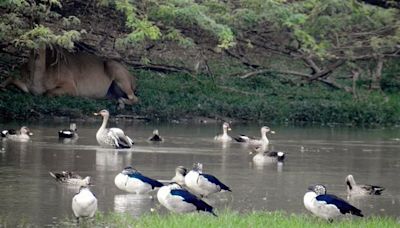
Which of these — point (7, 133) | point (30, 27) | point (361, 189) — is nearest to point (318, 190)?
point (361, 189)

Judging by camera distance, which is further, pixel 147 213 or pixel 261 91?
pixel 261 91

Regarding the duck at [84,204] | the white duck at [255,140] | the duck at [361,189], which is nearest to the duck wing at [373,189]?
the duck at [361,189]

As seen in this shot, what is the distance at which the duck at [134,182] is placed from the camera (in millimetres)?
15188

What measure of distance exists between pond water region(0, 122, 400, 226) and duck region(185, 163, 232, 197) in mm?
195

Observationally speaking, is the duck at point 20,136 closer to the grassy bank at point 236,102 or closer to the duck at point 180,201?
the grassy bank at point 236,102

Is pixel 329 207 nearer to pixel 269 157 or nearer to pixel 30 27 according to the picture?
pixel 269 157

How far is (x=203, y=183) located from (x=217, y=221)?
9.20 feet

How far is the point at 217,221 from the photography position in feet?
40.5

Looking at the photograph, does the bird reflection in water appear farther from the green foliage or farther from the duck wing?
the green foliage

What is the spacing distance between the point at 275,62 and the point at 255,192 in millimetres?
20052

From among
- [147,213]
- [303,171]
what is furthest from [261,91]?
[147,213]

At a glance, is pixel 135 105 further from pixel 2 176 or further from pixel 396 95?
pixel 2 176

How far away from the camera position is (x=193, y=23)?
29.0 meters

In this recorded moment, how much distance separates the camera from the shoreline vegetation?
12234 millimetres
